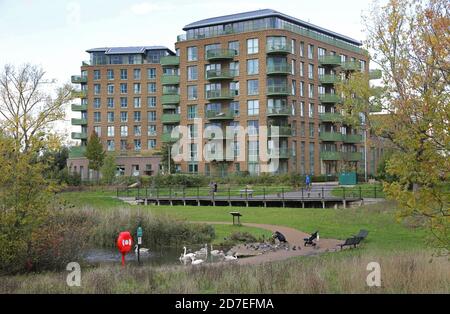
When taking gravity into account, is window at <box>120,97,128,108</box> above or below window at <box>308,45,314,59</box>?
below

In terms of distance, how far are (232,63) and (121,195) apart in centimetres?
2579

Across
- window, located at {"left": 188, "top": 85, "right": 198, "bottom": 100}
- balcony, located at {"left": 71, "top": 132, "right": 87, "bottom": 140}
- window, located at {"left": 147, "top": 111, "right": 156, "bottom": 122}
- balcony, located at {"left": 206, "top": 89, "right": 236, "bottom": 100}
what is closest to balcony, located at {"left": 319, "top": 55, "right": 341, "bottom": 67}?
balcony, located at {"left": 206, "top": 89, "right": 236, "bottom": 100}

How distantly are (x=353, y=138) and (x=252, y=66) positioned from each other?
20112 mm

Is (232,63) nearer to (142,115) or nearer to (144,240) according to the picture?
(142,115)

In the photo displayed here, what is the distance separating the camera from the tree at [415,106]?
442 inches

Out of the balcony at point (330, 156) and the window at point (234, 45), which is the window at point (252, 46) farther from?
the balcony at point (330, 156)

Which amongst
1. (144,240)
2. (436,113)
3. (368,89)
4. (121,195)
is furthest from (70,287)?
(121,195)

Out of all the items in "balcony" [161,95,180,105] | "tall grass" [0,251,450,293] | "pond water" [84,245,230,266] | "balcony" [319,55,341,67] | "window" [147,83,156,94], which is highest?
"balcony" [319,55,341,67]

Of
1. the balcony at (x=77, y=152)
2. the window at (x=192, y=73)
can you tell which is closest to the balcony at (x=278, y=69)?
the window at (x=192, y=73)

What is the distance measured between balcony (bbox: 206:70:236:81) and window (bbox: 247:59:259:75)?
202 centimetres

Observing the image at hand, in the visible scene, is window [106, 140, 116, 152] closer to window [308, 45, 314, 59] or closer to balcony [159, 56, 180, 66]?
balcony [159, 56, 180, 66]

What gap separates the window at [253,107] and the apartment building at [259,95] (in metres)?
0.12

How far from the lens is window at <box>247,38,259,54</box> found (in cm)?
6919
